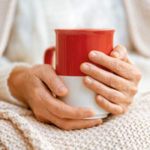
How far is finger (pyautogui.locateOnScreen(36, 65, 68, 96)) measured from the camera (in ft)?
2.01

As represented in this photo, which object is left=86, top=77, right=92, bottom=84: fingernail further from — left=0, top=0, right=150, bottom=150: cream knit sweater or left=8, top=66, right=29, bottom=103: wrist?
left=8, top=66, right=29, bottom=103: wrist

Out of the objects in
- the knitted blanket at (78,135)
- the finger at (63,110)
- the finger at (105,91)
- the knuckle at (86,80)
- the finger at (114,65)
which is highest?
the finger at (114,65)

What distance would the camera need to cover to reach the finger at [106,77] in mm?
590

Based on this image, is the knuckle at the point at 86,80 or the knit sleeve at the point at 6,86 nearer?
the knuckle at the point at 86,80

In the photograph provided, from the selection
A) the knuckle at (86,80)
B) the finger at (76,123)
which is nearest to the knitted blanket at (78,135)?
the finger at (76,123)

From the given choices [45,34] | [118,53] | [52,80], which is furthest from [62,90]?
[45,34]

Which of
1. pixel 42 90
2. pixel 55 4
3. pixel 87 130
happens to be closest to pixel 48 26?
pixel 55 4

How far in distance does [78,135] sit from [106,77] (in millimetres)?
155

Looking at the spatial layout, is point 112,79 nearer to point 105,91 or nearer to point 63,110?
point 105,91

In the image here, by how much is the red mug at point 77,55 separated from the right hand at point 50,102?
2cm

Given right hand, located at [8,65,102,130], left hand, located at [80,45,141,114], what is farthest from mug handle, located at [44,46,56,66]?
left hand, located at [80,45,141,114]

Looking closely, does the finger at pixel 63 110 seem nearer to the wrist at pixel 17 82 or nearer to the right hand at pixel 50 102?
the right hand at pixel 50 102

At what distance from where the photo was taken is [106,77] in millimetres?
614

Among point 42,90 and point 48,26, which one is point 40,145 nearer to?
point 42,90
